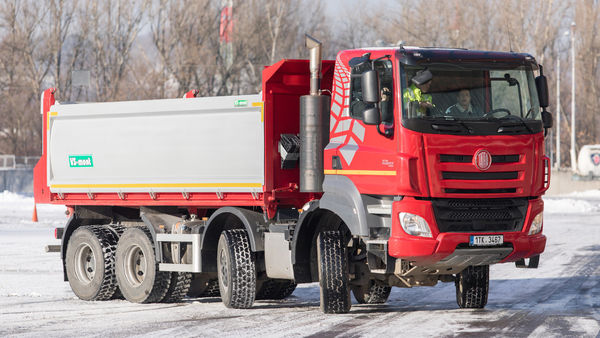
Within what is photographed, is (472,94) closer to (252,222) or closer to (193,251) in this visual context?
(252,222)

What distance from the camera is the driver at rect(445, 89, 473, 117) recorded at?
1146 centimetres

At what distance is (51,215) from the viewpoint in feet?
122

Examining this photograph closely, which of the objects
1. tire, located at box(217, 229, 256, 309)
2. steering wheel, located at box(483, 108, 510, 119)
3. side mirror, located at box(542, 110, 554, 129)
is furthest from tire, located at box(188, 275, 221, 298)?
side mirror, located at box(542, 110, 554, 129)

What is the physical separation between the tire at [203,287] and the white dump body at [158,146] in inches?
60.8

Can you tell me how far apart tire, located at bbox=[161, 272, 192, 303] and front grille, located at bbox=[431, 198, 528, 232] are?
468 cm

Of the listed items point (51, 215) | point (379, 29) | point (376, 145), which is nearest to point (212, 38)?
point (379, 29)

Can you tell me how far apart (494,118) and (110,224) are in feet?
21.6

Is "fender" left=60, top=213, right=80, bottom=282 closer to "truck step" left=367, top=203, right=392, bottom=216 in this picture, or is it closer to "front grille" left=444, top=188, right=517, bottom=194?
"truck step" left=367, top=203, right=392, bottom=216

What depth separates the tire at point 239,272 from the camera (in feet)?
43.6

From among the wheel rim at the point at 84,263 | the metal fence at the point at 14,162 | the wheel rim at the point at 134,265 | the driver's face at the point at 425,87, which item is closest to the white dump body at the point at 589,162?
the metal fence at the point at 14,162

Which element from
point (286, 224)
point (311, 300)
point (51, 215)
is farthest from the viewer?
point (51, 215)

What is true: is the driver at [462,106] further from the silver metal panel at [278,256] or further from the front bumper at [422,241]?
the silver metal panel at [278,256]

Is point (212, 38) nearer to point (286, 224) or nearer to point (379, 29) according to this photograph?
point (379, 29)

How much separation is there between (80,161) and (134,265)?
68.1 inches
